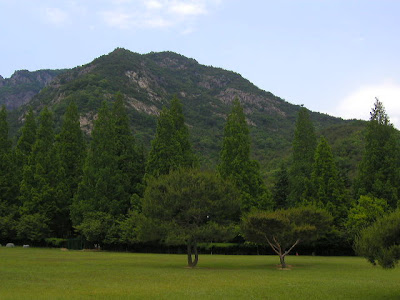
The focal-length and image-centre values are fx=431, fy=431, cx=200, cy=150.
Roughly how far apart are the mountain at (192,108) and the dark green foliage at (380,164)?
2489cm

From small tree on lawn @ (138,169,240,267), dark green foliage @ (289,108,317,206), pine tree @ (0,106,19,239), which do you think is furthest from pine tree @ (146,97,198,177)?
pine tree @ (0,106,19,239)

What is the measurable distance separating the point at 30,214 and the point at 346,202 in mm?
43707

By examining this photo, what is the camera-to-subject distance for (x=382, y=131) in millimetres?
56688

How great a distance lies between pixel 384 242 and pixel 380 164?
41275 millimetres

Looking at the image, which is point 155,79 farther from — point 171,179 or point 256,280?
point 256,280

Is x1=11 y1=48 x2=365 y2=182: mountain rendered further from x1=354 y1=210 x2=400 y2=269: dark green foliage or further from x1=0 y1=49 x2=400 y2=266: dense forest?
x1=354 y1=210 x2=400 y2=269: dark green foliage

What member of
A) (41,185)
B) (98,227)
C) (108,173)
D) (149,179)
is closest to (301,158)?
(149,179)

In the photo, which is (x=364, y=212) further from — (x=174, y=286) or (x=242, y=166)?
(x=174, y=286)

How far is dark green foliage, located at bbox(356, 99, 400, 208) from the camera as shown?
5400 cm

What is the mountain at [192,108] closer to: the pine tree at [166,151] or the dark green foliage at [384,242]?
the pine tree at [166,151]

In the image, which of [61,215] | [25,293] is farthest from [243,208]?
[25,293]

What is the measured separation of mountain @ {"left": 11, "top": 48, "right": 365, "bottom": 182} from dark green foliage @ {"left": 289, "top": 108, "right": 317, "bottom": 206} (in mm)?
19321

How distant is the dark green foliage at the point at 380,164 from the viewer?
54.0 m

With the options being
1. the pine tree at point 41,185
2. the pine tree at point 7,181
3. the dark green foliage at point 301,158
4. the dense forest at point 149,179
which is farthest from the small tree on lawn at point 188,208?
the pine tree at point 7,181
